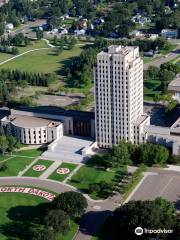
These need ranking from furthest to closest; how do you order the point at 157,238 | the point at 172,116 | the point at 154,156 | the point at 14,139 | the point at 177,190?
the point at 172,116, the point at 14,139, the point at 154,156, the point at 177,190, the point at 157,238

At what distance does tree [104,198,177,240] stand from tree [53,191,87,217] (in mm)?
7271

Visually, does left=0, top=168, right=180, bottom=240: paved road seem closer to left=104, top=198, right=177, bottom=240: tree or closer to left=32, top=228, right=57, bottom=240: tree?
left=104, top=198, right=177, bottom=240: tree

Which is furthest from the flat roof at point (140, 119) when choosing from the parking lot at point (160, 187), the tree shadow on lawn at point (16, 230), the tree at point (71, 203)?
the tree shadow on lawn at point (16, 230)

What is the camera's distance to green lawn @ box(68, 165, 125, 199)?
148125mm

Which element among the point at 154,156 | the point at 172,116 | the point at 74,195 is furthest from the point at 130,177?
the point at 172,116

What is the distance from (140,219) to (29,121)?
67194mm

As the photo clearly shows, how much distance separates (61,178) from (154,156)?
26.3m

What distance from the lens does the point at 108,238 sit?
4877 inches

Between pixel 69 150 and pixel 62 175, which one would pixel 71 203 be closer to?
pixel 62 175

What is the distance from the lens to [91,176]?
15162 cm

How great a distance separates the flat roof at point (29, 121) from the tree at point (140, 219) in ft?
174

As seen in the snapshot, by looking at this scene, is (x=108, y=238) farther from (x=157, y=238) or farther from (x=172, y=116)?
(x=172, y=116)

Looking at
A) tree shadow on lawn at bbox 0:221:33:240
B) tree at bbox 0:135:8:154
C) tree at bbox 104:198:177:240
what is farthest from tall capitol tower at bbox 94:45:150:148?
tree shadow on lawn at bbox 0:221:33:240

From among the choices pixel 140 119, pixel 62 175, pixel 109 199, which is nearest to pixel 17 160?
pixel 62 175
